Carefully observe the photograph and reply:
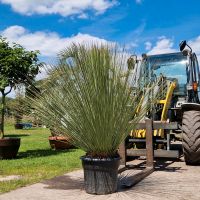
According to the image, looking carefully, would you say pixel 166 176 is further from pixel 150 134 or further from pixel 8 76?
pixel 8 76

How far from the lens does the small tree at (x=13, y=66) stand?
10977mm

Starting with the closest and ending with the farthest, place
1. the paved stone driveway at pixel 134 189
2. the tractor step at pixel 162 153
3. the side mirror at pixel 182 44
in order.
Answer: the paved stone driveway at pixel 134 189, the tractor step at pixel 162 153, the side mirror at pixel 182 44

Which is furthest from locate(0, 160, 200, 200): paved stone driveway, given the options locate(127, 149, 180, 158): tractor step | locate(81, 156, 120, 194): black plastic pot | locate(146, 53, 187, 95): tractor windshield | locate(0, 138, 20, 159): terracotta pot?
locate(0, 138, 20, 159): terracotta pot

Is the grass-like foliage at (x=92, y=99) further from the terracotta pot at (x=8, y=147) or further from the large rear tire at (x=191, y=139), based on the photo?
the terracotta pot at (x=8, y=147)

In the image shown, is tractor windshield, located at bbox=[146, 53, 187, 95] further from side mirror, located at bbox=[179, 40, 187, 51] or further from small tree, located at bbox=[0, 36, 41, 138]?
→ small tree, located at bbox=[0, 36, 41, 138]

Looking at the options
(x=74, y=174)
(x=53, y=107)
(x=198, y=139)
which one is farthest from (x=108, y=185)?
(x=198, y=139)

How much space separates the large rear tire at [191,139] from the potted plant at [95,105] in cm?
260

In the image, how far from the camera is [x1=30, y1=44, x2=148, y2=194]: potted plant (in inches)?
208

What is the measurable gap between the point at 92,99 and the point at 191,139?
3.25 m

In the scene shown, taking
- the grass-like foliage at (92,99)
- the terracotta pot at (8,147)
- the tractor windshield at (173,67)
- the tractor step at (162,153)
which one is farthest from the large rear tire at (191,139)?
the terracotta pot at (8,147)

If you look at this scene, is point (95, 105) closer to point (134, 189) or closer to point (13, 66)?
point (134, 189)

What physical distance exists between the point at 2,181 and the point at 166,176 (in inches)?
110

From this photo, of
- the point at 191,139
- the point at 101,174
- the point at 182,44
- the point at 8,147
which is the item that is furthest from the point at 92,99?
the point at 8,147

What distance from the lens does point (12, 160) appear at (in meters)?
9.93
